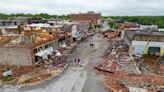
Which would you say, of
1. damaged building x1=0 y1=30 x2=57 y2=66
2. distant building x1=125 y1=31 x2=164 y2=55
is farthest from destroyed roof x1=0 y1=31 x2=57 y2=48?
distant building x1=125 y1=31 x2=164 y2=55

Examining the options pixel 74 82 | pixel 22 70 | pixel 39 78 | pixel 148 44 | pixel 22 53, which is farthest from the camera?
pixel 148 44

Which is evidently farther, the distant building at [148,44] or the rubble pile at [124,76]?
the distant building at [148,44]

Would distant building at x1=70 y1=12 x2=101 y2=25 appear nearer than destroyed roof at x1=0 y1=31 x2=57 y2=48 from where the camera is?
No

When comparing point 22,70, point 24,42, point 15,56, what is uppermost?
point 24,42

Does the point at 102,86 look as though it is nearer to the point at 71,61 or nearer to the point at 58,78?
the point at 58,78

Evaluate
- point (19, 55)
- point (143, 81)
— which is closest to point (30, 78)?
point (19, 55)

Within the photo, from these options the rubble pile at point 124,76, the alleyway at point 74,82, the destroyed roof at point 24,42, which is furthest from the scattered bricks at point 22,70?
the rubble pile at point 124,76

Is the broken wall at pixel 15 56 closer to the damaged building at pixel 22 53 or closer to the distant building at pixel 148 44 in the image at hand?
the damaged building at pixel 22 53

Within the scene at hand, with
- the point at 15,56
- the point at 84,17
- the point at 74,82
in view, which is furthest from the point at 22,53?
the point at 84,17

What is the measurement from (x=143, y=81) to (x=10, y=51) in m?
20.7

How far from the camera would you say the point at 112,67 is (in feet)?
102

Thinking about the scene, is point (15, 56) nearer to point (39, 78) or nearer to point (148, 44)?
point (39, 78)

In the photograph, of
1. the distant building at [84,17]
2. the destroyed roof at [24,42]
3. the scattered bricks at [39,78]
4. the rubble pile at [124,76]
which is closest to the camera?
the rubble pile at [124,76]

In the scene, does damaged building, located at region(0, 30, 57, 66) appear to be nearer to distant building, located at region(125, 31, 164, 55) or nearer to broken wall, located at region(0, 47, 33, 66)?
broken wall, located at region(0, 47, 33, 66)
